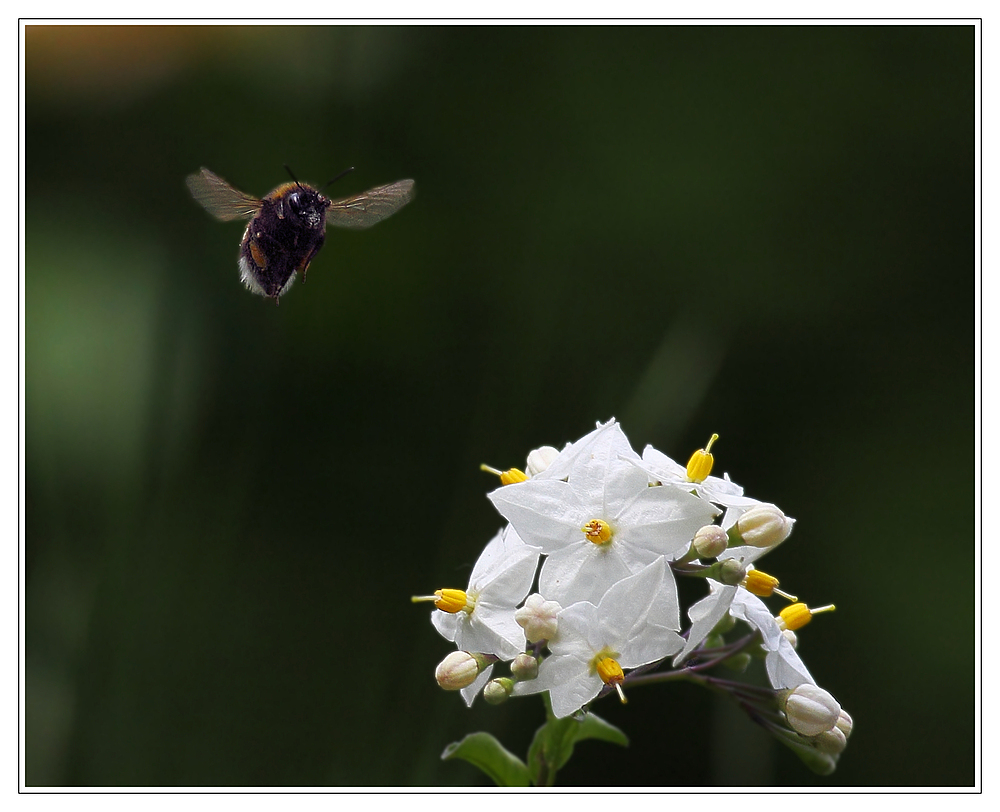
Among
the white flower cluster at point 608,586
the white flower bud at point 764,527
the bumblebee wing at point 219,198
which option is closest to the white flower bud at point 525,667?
the white flower cluster at point 608,586

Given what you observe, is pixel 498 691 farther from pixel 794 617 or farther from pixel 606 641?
pixel 794 617

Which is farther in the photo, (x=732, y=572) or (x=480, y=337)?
(x=480, y=337)

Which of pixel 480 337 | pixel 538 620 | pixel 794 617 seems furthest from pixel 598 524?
pixel 480 337

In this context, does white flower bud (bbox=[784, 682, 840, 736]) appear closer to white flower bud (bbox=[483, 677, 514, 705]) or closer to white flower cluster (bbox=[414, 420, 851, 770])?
white flower cluster (bbox=[414, 420, 851, 770])

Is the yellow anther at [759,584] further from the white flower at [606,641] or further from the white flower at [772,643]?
the white flower at [606,641]

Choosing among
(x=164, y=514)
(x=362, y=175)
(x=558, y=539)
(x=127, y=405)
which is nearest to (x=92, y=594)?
(x=164, y=514)
